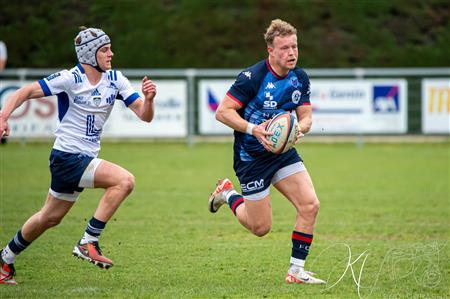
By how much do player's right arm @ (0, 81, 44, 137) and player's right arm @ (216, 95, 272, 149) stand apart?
1584mm

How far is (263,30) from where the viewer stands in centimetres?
2723

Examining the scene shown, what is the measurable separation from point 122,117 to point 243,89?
14.4m

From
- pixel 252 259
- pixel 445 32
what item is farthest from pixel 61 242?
pixel 445 32

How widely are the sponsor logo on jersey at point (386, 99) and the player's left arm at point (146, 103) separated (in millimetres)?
14715

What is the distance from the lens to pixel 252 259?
28.4ft

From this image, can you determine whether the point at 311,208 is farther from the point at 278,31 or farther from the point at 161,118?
the point at 161,118

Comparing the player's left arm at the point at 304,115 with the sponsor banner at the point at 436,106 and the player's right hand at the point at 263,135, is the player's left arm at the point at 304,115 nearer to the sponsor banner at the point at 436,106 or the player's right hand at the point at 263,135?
the player's right hand at the point at 263,135

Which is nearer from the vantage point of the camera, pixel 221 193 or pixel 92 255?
pixel 92 255

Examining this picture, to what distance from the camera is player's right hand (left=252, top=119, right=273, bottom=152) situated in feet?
23.4

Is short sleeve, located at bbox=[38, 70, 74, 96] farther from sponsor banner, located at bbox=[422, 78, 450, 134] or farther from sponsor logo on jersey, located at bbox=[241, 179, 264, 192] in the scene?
sponsor banner, located at bbox=[422, 78, 450, 134]

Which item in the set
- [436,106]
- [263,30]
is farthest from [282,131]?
[263,30]

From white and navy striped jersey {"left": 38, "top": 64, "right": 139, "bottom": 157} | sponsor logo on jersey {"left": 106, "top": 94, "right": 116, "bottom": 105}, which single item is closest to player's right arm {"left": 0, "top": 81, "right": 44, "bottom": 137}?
white and navy striped jersey {"left": 38, "top": 64, "right": 139, "bottom": 157}

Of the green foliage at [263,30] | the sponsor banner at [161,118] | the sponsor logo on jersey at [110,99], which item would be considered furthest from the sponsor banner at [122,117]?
the sponsor logo on jersey at [110,99]

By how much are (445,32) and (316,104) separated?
27.4 feet
